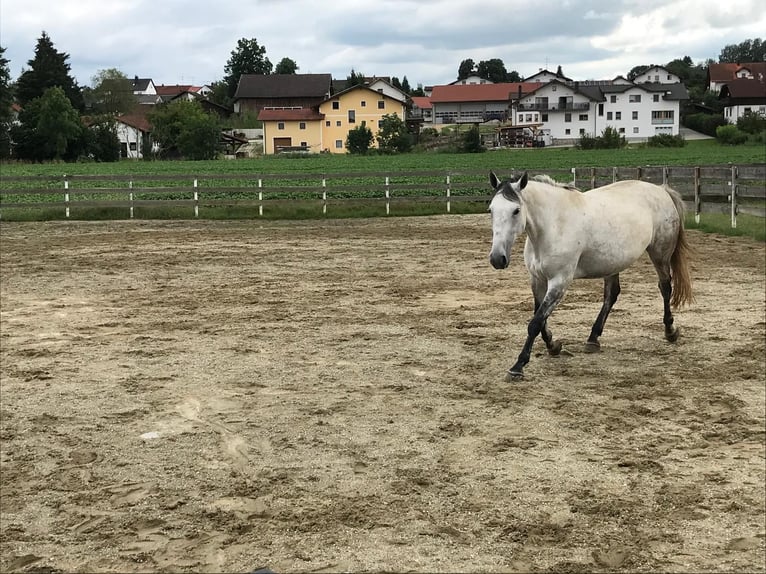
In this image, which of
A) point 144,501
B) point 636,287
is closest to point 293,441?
point 144,501

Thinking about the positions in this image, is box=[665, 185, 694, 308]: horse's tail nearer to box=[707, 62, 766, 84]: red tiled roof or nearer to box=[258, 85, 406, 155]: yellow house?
box=[258, 85, 406, 155]: yellow house

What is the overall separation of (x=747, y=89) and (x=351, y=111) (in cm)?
4154

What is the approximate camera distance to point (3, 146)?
59250 mm

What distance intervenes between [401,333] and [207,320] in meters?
2.20

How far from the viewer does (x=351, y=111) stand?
263 ft

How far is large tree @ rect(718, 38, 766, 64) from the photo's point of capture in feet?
490

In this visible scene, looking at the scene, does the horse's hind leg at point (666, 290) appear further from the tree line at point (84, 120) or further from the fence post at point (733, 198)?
the tree line at point (84, 120)

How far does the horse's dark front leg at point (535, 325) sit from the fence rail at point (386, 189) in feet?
32.2

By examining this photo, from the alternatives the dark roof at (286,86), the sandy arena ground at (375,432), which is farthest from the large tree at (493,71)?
the sandy arena ground at (375,432)

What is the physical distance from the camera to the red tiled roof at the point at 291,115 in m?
78.6

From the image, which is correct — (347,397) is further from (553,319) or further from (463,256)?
(463,256)

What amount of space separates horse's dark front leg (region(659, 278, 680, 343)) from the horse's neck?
1.68m

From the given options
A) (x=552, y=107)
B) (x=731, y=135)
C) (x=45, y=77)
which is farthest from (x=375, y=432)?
(x=552, y=107)

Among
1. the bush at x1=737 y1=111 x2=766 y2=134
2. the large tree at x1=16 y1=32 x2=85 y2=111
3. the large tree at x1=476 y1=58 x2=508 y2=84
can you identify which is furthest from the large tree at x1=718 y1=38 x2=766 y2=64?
the large tree at x1=16 y1=32 x2=85 y2=111
